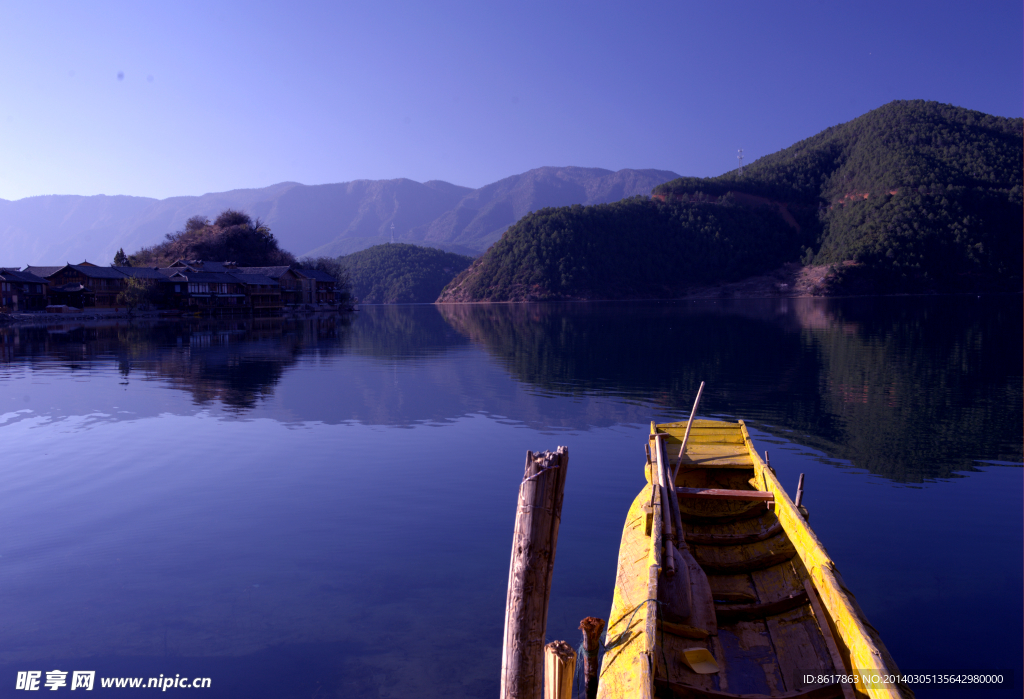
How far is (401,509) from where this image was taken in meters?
10.7

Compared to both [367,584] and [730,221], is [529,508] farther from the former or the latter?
[730,221]

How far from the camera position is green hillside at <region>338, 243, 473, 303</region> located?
182m

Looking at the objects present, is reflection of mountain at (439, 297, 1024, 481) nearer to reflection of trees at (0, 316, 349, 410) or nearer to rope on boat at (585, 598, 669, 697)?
rope on boat at (585, 598, 669, 697)

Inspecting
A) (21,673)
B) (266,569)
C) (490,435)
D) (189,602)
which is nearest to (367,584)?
(266,569)

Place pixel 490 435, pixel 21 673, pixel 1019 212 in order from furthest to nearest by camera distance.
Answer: pixel 1019 212, pixel 490 435, pixel 21 673

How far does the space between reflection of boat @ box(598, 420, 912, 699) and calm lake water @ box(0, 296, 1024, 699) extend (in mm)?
1522

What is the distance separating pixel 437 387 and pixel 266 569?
15.6 metres

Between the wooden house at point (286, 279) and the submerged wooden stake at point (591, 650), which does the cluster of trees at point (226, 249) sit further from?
the submerged wooden stake at point (591, 650)

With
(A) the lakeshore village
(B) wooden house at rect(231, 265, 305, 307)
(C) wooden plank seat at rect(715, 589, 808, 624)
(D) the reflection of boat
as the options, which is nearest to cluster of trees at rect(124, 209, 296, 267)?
(A) the lakeshore village

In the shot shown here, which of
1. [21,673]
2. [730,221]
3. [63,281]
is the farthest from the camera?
[730,221]

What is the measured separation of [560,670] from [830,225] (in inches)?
6310

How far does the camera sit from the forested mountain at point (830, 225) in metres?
118

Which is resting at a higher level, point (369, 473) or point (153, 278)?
point (153, 278)

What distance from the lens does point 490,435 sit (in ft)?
52.7
